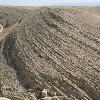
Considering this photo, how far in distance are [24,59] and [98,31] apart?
5.86 meters

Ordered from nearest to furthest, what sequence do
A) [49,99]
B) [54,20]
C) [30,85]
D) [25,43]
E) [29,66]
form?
[49,99] < [30,85] < [29,66] < [25,43] < [54,20]

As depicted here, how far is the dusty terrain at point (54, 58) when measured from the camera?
1969 cm

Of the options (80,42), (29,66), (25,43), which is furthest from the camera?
(25,43)

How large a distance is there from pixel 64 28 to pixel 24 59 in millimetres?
4471

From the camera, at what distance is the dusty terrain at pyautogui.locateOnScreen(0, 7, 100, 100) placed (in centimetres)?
1969

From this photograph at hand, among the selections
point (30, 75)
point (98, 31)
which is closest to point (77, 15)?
point (98, 31)

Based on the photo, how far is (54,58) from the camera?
74.7ft

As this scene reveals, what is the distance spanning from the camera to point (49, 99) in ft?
61.5

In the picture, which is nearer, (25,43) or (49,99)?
(49,99)

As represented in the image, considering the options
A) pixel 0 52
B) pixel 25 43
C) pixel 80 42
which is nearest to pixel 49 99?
pixel 80 42

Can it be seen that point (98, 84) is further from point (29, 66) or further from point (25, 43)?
point (25, 43)

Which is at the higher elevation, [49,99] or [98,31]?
[98,31]

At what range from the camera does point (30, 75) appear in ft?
→ 72.2

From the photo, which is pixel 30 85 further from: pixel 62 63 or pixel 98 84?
pixel 98 84
